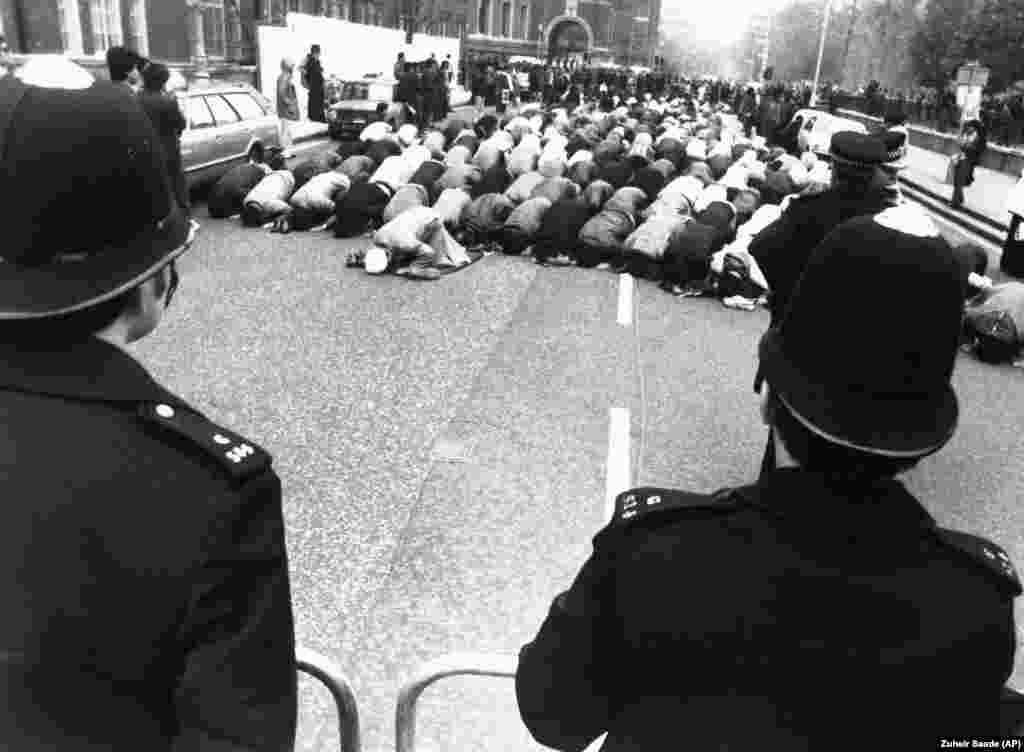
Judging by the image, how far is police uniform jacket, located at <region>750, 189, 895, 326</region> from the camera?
4.76 meters

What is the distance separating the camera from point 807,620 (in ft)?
4.67

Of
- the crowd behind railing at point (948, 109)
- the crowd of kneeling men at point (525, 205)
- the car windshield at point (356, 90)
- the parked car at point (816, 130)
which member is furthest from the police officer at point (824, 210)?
the car windshield at point (356, 90)

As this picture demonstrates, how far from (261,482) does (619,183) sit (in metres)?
15.2

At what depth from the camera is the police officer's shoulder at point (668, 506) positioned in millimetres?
1516

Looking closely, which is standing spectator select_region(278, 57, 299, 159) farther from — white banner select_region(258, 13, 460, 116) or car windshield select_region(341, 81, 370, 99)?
car windshield select_region(341, 81, 370, 99)

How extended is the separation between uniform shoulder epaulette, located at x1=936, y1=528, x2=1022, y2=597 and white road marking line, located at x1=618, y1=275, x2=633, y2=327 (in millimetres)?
8203

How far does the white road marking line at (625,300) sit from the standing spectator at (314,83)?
48.4ft

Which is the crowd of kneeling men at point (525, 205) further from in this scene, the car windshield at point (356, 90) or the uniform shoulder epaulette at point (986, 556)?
the car windshield at point (356, 90)

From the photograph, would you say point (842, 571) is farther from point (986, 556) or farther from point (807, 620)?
point (986, 556)

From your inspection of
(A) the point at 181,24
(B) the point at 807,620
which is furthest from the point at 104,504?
(A) the point at 181,24

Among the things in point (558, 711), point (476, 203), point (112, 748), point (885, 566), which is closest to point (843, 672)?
point (885, 566)

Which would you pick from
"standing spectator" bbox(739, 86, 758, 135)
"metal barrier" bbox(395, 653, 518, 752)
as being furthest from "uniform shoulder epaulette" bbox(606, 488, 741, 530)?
"standing spectator" bbox(739, 86, 758, 135)

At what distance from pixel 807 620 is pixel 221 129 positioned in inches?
594

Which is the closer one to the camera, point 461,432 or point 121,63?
point 461,432
